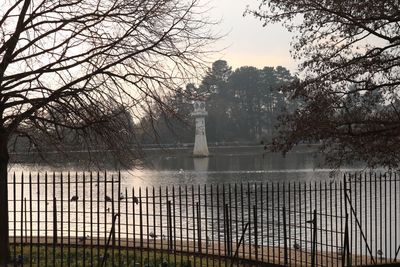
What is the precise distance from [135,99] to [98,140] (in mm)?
1610

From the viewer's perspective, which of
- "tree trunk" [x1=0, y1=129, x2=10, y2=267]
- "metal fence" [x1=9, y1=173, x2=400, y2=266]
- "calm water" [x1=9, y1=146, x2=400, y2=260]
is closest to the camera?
"metal fence" [x1=9, y1=173, x2=400, y2=266]

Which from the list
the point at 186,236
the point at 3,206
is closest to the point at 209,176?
the point at 186,236

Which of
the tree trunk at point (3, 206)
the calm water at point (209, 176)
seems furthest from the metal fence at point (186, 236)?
the calm water at point (209, 176)

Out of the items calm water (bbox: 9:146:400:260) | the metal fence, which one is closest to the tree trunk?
the metal fence

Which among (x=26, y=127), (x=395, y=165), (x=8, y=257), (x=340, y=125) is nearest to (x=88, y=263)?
(x=8, y=257)

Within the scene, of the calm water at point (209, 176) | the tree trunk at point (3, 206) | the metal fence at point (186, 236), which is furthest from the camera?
the calm water at point (209, 176)

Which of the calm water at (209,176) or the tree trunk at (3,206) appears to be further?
the calm water at (209,176)

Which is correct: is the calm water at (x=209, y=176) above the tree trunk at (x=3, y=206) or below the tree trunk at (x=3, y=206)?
below

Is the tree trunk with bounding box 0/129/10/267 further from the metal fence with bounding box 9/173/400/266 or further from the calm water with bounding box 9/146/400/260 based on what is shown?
the calm water with bounding box 9/146/400/260

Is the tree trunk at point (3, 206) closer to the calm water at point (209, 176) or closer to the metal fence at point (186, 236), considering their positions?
the metal fence at point (186, 236)

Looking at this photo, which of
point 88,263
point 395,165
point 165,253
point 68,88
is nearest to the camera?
point 68,88

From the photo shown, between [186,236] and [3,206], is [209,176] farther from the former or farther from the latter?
[3,206]

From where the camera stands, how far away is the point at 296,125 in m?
11.3

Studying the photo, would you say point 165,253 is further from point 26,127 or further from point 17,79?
point 17,79
